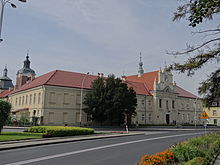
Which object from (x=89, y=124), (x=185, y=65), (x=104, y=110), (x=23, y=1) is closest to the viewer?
(x=185, y=65)

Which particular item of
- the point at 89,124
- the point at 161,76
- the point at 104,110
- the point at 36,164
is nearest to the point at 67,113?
the point at 89,124

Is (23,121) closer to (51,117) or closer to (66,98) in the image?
(51,117)

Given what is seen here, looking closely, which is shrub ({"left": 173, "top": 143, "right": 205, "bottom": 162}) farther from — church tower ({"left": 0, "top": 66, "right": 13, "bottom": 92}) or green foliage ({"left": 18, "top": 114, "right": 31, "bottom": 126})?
church tower ({"left": 0, "top": 66, "right": 13, "bottom": 92})

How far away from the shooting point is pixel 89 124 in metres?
43.2

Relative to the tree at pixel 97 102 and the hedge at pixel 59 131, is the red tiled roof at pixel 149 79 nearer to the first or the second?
the tree at pixel 97 102

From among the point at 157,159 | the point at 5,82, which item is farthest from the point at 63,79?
the point at 5,82

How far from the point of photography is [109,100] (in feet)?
131

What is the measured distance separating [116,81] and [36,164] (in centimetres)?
3345

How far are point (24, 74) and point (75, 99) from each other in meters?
26.4

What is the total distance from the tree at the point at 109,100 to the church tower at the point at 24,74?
2500cm

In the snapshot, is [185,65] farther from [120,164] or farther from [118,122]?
[118,122]

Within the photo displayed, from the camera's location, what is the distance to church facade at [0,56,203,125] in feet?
133

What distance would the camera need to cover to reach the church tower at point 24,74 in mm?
59719

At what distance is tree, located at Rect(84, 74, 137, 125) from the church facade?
3.13 m
